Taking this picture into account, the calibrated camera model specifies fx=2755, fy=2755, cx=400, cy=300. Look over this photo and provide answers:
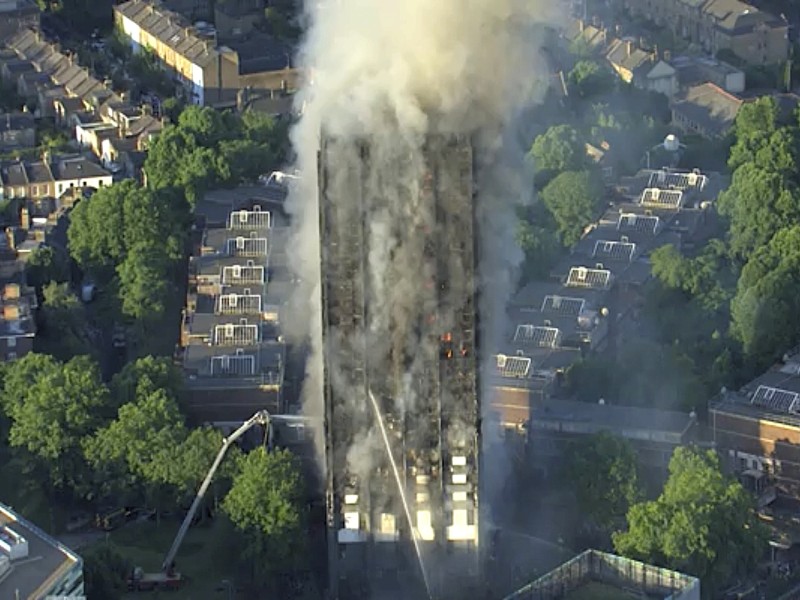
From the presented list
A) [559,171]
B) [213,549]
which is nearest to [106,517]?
[213,549]

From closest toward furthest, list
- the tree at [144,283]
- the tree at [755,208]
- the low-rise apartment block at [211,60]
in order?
the tree at [144,283], the tree at [755,208], the low-rise apartment block at [211,60]

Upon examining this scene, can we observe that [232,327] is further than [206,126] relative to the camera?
No

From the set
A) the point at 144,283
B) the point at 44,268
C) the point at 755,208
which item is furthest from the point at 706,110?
the point at 44,268

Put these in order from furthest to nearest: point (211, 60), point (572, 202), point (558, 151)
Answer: point (211, 60) → point (558, 151) → point (572, 202)

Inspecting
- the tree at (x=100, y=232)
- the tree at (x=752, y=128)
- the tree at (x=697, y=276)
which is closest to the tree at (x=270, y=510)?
the tree at (x=697, y=276)

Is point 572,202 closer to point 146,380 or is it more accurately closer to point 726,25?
point 146,380

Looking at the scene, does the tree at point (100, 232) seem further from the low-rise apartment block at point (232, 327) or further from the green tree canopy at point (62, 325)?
the green tree canopy at point (62, 325)
